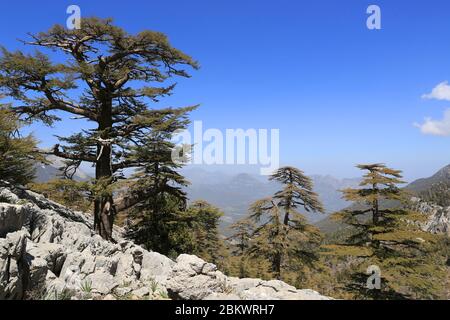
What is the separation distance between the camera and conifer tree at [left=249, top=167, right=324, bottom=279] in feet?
77.2

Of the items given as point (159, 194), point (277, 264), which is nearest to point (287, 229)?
point (277, 264)

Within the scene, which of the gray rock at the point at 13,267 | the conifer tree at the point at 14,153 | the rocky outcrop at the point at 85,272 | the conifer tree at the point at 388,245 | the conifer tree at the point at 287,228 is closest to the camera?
the gray rock at the point at 13,267

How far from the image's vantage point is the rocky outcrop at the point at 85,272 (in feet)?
23.9

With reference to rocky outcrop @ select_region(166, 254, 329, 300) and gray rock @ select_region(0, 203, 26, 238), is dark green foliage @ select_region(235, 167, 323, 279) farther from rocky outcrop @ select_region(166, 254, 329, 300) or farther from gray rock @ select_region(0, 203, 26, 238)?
gray rock @ select_region(0, 203, 26, 238)

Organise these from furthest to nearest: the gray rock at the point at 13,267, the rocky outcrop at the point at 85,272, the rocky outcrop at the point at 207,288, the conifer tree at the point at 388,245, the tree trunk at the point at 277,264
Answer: the tree trunk at the point at 277,264 → the conifer tree at the point at 388,245 → the rocky outcrop at the point at 207,288 → the rocky outcrop at the point at 85,272 → the gray rock at the point at 13,267

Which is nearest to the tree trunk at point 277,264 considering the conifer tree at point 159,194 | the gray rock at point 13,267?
the conifer tree at point 159,194

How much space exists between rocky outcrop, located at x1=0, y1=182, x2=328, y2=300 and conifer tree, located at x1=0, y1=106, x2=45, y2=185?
2.51 m

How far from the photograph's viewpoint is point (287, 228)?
950 inches

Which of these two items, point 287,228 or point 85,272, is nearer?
point 85,272

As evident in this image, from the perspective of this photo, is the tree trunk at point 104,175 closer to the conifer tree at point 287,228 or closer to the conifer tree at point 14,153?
the conifer tree at point 14,153

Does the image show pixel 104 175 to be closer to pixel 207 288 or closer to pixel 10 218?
pixel 10 218

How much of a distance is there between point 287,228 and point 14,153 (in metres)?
17.9

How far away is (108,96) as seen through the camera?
17.9m

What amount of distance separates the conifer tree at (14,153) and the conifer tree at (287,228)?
604 inches
